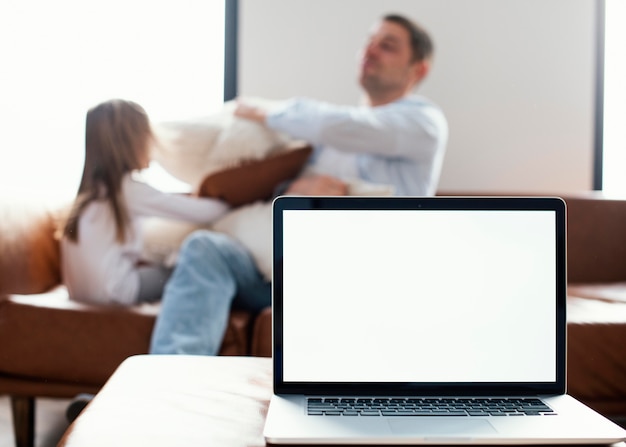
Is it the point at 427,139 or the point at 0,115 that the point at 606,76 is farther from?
the point at 0,115

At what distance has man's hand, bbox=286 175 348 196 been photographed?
1.76 metres

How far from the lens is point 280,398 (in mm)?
631

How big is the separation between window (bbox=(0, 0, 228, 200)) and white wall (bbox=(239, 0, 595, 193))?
17 cm

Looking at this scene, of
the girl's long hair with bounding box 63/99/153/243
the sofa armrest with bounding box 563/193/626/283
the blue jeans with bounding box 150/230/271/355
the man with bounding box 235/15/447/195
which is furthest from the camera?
the sofa armrest with bounding box 563/193/626/283

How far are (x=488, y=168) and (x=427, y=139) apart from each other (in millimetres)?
633

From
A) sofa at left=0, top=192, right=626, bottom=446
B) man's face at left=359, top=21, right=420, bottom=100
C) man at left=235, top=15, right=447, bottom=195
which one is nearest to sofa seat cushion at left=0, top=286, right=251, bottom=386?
sofa at left=0, top=192, right=626, bottom=446

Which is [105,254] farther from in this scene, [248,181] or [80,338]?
[248,181]

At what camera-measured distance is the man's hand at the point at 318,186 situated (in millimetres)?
1760

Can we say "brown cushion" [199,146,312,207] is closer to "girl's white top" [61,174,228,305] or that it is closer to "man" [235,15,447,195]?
"man" [235,15,447,195]

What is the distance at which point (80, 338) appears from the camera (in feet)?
4.91

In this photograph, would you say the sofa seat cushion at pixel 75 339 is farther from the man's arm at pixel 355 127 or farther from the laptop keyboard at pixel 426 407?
the laptop keyboard at pixel 426 407

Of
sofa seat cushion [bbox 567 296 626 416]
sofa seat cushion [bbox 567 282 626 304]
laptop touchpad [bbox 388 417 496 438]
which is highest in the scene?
laptop touchpad [bbox 388 417 496 438]

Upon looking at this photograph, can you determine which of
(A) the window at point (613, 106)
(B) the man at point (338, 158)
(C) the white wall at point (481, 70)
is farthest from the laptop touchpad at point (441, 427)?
(A) the window at point (613, 106)

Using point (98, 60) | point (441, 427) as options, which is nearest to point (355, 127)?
point (98, 60)
